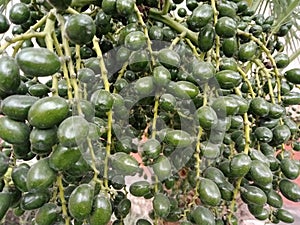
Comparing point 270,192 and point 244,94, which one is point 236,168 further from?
point 244,94

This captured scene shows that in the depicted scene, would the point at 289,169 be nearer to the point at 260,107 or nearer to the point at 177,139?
the point at 260,107

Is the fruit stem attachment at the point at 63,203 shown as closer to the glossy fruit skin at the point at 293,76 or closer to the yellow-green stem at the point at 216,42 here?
the yellow-green stem at the point at 216,42

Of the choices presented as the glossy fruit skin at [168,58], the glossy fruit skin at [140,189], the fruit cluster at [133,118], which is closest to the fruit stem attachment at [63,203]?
the fruit cluster at [133,118]

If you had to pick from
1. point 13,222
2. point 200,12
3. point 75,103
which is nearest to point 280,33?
point 200,12

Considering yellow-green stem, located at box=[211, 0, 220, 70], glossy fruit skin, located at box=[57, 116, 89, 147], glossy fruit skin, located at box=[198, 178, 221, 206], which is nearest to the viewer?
glossy fruit skin, located at box=[57, 116, 89, 147]

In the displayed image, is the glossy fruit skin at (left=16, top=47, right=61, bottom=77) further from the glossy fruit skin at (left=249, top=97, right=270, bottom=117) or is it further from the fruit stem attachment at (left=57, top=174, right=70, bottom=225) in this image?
the glossy fruit skin at (left=249, top=97, right=270, bottom=117)

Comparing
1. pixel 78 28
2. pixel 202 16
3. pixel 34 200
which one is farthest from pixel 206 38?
pixel 34 200

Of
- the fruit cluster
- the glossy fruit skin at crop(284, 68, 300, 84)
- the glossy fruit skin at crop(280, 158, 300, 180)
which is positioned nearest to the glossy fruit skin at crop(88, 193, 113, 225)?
the fruit cluster
